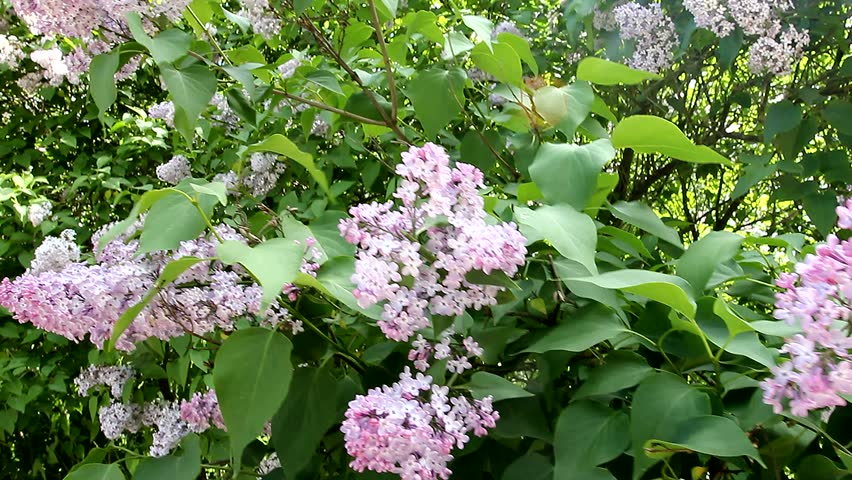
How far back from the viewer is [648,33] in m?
1.80

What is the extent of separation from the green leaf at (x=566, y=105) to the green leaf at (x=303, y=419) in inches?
15.9

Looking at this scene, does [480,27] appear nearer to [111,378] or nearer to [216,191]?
[216,191]

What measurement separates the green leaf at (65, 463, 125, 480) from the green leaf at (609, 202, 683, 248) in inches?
23.0

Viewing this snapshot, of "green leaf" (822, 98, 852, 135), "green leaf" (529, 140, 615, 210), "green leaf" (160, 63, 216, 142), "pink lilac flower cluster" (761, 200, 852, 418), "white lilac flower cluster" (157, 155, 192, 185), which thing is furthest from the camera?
"white lilac flower cluster" (157, 155, 192, 185)

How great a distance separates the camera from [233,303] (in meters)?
0.65

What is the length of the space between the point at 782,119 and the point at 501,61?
103 centimetres

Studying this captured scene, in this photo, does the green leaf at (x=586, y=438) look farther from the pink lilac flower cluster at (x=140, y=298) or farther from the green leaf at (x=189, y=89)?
the green leaf at (x=189, y=89)

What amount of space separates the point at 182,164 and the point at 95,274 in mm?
1397

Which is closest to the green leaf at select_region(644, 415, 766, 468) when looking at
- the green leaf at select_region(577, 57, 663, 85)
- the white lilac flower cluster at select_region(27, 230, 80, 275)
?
→ the green leaf at select_region(577, 57, 663, 85)

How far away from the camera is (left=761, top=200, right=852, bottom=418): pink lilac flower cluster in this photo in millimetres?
450

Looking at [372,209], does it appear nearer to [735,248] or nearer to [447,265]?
[447,265]

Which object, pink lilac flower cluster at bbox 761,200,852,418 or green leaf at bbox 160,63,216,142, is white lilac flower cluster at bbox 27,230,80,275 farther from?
pink lilac flower cluster at bbox 761,200,852,418

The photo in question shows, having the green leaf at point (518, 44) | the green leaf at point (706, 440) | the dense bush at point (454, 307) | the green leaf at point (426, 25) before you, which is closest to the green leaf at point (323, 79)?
the dense bush at point (454, 307)

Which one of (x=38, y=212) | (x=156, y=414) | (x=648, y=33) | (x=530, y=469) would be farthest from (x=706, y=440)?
(x=38, y=212)
